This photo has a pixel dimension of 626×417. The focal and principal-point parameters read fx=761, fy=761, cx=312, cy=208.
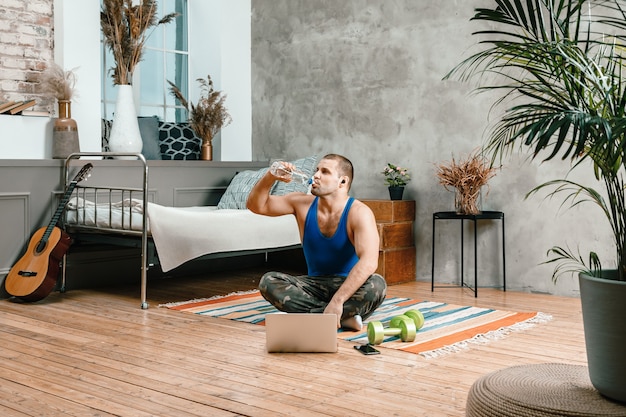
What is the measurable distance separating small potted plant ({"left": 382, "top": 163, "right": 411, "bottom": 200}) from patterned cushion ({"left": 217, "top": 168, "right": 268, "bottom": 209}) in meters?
0.91

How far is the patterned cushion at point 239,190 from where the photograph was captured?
554cm

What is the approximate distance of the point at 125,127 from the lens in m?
5.42

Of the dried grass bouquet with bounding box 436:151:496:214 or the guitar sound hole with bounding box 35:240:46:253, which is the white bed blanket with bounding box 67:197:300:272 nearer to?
the guitar sound hole with bounding box 35:240:46:253

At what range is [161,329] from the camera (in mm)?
3732

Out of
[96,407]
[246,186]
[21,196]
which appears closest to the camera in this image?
[96,407]

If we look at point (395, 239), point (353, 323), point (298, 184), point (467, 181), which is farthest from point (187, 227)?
point (467, 181)

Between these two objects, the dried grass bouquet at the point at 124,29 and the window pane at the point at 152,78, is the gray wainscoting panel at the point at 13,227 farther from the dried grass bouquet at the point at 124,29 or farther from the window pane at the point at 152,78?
the window pane at the point at 152,78

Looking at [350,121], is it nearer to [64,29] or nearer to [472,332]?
[64,29]

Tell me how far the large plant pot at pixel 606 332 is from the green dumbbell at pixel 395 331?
147 centimetres

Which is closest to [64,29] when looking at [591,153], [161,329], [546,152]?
[161,329]

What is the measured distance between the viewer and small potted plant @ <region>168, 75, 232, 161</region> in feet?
19.8

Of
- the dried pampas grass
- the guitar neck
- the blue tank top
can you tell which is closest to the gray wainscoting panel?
the guitar neck

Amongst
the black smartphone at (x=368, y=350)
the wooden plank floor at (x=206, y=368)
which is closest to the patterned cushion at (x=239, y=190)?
the wooden plank floor at (x=206, y=368)

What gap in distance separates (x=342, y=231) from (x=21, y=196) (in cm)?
223
